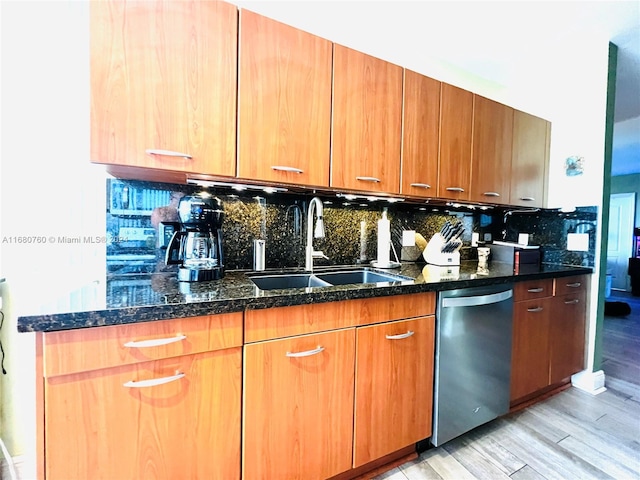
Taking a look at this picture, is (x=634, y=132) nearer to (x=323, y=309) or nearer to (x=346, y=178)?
(x=346, y=178)

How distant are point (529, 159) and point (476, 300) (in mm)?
1475

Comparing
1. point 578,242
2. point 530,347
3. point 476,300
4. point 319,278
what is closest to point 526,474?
point 530,347

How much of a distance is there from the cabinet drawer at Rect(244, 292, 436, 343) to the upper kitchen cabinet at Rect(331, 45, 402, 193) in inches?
24.0

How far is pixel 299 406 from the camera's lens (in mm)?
1086

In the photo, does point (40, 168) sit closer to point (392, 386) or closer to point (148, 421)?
point (148, 421)

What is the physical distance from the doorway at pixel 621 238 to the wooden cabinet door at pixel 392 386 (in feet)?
23.1

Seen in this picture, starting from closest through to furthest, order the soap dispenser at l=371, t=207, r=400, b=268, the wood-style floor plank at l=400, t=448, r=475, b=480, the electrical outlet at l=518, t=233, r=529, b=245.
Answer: the wood-style floor plank at l=400, t=448, r=475, b=480 → the soap dispenser at l=371, t=207, r=400, b=268 → the electrical outlet at l=518, t=233, r=529, b=245

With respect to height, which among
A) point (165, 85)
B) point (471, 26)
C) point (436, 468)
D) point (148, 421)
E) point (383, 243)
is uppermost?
point (471, 26)

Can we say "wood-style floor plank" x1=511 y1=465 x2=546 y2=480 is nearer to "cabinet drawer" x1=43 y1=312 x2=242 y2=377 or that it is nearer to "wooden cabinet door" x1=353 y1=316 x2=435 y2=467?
"wooden cabinet door" x1=353 y1=316 x2=435 y2=467

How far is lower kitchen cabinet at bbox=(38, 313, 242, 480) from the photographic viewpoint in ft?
2.52

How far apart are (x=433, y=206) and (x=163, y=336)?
2.04 meters

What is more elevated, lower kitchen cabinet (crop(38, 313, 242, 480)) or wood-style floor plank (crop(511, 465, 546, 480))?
lower kitchen cabinet (crop(38, 313, 242, 480))

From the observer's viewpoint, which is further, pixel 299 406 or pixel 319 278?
pixel 319 278

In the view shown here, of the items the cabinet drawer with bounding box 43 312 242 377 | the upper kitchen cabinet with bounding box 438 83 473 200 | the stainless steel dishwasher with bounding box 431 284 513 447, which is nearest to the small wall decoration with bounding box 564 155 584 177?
the upper kitchen cabinet with bounding box 438 83 473 200
